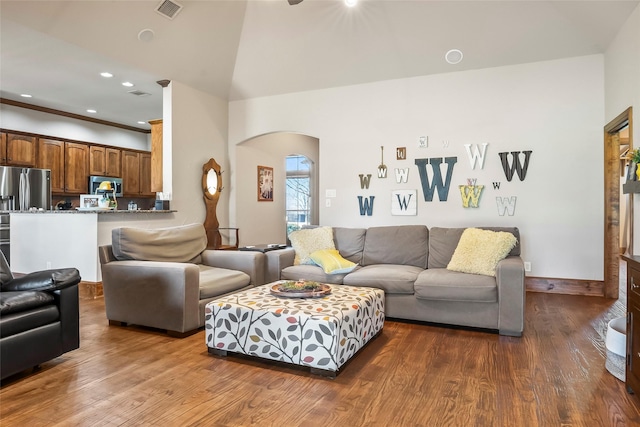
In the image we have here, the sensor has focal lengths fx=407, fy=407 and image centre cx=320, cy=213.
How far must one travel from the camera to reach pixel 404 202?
5633mm

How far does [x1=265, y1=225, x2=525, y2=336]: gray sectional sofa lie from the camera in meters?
3.32

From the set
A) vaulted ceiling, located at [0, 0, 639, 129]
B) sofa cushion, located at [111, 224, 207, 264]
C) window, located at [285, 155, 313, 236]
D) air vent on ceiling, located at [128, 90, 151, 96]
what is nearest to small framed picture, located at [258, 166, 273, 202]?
window, located at [285, 155, 313, 236]

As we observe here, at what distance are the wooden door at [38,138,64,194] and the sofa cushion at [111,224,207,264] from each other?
181 inches

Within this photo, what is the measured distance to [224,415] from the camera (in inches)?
81.4

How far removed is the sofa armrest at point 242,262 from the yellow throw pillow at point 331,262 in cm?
55

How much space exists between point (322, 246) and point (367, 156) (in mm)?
1960

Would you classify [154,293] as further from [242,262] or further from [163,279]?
[242,262]

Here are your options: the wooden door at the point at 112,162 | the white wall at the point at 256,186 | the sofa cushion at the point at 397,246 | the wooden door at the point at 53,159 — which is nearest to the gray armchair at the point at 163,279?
the sofa cushion at the point at 397,246

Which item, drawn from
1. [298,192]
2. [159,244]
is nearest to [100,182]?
[298,192]

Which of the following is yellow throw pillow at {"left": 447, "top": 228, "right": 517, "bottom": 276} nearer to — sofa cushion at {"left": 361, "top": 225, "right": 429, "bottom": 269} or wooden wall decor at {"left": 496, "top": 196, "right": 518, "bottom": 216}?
sofa cushion at {"left": 361, "top": 225, "right": 429, "bottom": 269}

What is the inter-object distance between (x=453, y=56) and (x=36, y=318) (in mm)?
5035

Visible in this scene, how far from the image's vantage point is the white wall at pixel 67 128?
22.7ft

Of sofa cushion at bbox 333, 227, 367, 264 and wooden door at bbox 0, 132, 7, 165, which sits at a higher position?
wooden door at bbox 0, 132, 7, 165

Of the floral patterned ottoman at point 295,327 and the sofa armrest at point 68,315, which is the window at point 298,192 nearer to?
the floral patterned ottoman at point 295,327
